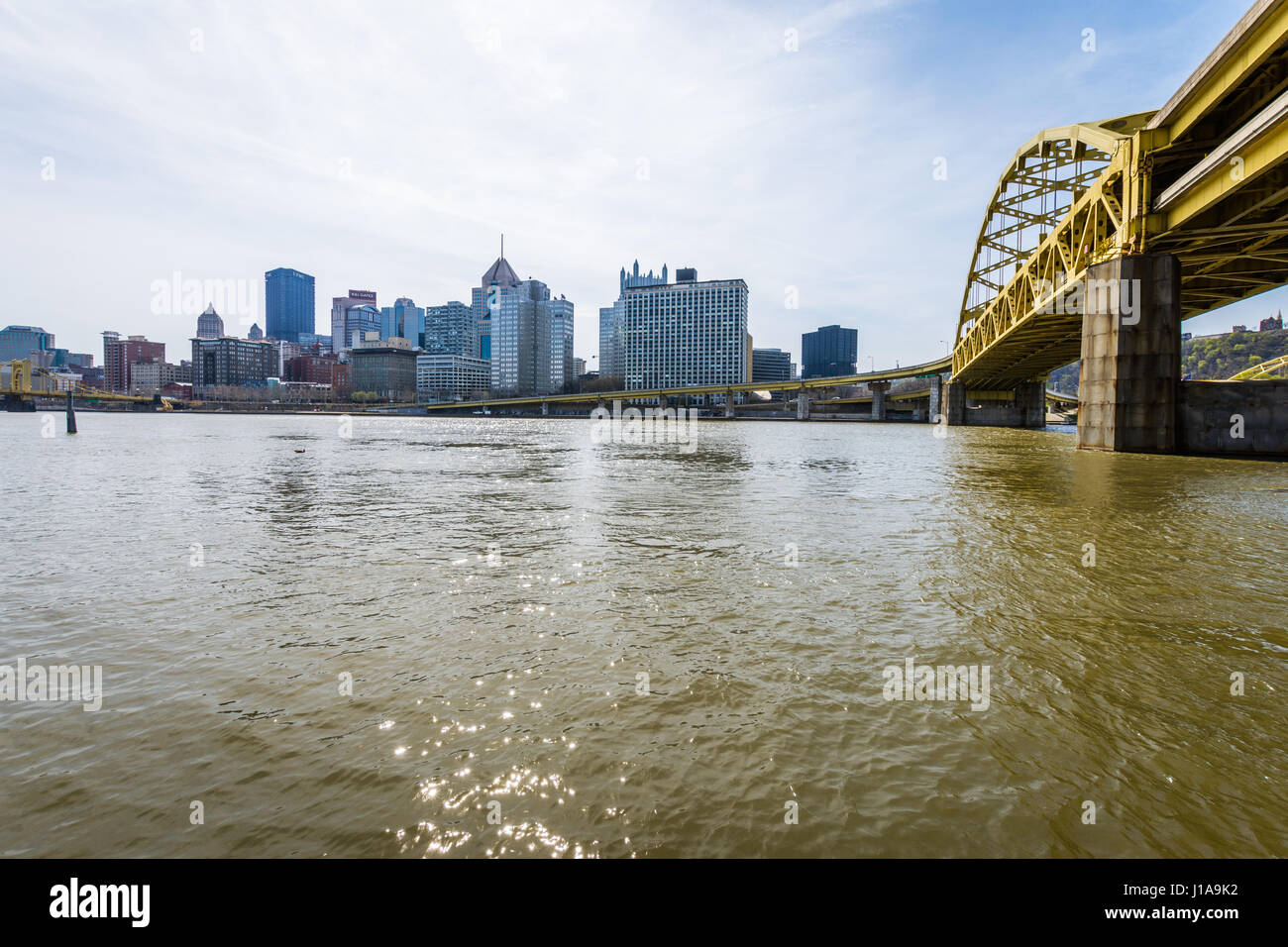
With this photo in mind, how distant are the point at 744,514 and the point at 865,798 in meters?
11.9

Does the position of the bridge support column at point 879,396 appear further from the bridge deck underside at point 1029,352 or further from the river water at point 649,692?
the river water at point 649,692

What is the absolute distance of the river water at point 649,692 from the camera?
3.61 metres

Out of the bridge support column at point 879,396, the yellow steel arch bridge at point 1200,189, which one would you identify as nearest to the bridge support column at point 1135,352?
the yellow steel arch bridge at point 1200,189

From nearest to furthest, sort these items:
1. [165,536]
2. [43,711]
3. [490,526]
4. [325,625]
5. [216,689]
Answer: [43,711]
[216,689]
[325,625]
[165,536]
[490,526]

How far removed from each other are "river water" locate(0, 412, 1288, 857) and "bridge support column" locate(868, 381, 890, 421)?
13024 centimetres

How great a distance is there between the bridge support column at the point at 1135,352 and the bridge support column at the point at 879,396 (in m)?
106

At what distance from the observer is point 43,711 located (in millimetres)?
5113

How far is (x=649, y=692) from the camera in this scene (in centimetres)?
537

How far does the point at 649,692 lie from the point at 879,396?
141 m

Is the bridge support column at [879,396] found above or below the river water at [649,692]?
above

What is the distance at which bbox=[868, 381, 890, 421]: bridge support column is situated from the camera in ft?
447
